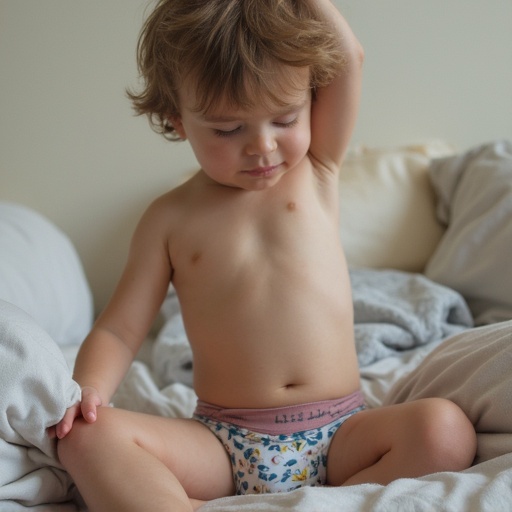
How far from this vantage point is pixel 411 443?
86 cm

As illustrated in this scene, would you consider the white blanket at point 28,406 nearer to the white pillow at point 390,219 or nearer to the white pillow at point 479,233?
the white pillow at point 479,233

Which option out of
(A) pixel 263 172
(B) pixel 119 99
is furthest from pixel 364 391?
(B) pixel 119 99

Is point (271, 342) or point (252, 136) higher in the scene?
point (252, 136)

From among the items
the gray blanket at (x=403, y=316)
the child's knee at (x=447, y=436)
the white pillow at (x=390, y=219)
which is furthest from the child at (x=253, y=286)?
the white pillow at (x=390, y=219)

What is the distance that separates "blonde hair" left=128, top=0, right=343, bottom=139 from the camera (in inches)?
35.8

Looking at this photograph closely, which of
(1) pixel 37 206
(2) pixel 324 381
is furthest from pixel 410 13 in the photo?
(2) pixel 324 381

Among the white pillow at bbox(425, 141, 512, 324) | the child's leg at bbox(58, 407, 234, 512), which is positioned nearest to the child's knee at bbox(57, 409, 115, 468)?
the child's leg at bbox(58, 407, 234, 512)

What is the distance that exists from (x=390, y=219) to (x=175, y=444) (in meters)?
0.98

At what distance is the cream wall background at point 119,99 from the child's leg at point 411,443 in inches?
44.4

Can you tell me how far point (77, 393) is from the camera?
34.3 inches

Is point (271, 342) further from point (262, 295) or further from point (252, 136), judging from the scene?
point (252, 136)

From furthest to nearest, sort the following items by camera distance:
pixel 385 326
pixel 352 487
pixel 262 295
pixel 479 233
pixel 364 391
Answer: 1. pixel 479 233
2. pixel 385 326
3. pixel 364 391
4. pixel 262 295
5. pixel 352 487

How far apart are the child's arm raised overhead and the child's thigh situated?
1.37 feet

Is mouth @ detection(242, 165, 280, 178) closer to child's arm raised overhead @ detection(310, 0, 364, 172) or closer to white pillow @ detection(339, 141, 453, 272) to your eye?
child's arm raised overhead @ detection(310, 0, 364, 172)
